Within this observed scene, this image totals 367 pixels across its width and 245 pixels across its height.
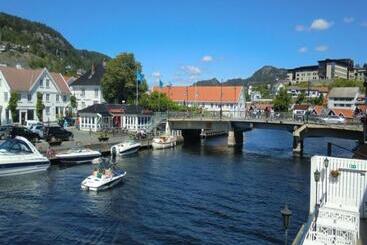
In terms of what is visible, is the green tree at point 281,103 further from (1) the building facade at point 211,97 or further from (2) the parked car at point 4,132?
(2) the parked car at point 4,132

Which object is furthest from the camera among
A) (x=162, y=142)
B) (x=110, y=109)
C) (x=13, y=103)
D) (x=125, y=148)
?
(x=110, y=109)

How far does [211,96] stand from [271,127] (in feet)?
215

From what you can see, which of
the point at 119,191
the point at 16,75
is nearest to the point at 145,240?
the point at 119,191

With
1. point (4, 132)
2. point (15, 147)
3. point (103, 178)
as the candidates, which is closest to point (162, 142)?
point (4, 132)

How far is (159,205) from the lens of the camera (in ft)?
120

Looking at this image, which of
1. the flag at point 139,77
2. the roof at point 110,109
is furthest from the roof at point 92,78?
the roof at point 110,109

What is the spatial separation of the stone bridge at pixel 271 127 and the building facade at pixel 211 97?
44017 mm

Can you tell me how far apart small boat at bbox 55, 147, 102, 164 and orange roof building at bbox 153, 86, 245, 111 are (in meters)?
80.5

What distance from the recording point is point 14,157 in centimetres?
4825

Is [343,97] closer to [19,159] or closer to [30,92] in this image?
[30,92]

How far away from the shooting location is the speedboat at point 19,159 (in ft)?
155

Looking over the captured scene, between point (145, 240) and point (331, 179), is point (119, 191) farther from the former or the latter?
point (331, 179)

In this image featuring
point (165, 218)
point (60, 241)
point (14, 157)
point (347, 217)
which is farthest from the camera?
point (14, 157)

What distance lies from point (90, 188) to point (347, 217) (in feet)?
79.2
